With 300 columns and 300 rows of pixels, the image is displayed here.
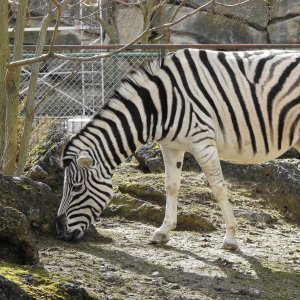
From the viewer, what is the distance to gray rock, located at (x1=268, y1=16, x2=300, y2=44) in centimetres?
2469

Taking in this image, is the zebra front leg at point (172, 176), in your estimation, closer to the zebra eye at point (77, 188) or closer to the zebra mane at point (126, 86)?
the zebra mane at point (126, 86)

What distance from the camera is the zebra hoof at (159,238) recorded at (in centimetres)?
736

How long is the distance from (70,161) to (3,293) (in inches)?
138

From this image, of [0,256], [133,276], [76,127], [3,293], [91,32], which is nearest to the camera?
[3,293]

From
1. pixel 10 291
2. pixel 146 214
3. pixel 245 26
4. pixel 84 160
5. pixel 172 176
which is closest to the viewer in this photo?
pixel 10 291

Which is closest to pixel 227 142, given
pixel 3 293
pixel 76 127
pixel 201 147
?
pixel 201 147

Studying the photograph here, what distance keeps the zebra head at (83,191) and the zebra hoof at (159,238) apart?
56 cm

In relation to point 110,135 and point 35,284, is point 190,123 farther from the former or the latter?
Answer: point 35,284

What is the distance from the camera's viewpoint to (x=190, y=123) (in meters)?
7.28

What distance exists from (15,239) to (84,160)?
2093mm

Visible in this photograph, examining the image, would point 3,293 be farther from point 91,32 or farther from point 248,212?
point 91,32

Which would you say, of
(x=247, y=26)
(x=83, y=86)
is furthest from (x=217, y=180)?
(x=247, y=26)

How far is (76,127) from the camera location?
1197cm

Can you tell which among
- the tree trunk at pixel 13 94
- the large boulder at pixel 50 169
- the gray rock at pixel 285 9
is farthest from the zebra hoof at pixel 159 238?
the gray rock at pixel 285 9
